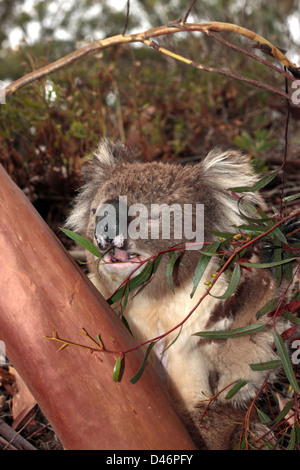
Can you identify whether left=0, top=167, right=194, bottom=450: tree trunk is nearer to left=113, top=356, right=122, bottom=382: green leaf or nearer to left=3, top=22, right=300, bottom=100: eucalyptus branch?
left=113, top=356, right=122, bottom=382: green leaf

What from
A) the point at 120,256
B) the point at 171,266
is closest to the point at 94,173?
the point at 120,256

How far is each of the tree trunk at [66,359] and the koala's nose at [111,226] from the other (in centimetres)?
24

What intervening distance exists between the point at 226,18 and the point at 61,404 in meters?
4.44

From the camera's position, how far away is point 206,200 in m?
1.95

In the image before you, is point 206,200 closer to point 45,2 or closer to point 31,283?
point 31,283

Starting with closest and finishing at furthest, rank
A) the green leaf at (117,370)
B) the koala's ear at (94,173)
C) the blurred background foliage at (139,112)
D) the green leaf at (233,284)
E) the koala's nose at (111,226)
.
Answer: the green leaf at (117,370), the green leaf at (233,284), the koala's nose at (111,226), the koala's ear at (94,173), the blurred background foliage at (139,112)

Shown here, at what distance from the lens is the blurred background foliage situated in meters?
3.15

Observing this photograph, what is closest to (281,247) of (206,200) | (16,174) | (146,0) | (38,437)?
(206,200)

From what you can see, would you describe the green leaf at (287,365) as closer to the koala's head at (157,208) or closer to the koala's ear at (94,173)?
the koala's head at (157,208)

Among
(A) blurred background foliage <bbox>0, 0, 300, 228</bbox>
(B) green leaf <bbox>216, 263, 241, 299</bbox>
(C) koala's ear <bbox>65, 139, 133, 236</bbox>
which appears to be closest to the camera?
(B) green leaf <bbox>216, 263, 241, 299</bbox>

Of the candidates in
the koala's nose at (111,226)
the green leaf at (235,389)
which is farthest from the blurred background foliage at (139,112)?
the green leaf at (235,389)

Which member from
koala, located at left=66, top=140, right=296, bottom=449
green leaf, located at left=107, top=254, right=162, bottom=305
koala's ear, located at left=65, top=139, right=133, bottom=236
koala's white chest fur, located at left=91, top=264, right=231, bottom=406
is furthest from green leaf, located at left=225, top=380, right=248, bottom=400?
koala's ear, located at left=65, top=139, right=133, bottom=236

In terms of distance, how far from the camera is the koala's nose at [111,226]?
1.65m

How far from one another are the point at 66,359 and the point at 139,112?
7.98 feet
